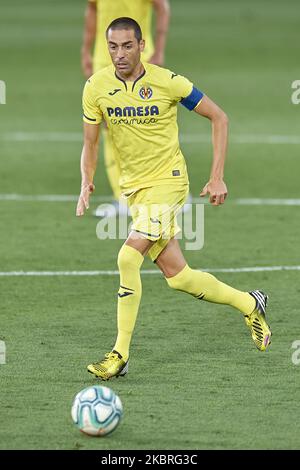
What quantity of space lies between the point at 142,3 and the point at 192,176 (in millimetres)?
3336

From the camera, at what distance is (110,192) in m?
15.8

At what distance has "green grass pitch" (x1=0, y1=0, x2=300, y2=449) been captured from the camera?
305 inches

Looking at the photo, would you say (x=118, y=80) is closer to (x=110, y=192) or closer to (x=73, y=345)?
(x=73, y=345)

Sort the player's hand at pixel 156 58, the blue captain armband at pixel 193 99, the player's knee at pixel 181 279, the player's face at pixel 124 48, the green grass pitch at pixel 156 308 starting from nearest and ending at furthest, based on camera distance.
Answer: the green grass pitch at pixel 156 308 < the player's face at pixel 124 48 < the blue captain armband at pixel 193 99 < the player's knee at pixel 181 279 < the player's hand at pixel 156 58

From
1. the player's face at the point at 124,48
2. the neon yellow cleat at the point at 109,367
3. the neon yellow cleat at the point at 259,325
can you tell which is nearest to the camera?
the neon yellow cleat at the point at 109,367

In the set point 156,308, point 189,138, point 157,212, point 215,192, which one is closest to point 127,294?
point 157,212

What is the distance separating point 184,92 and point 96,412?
2.56 metres

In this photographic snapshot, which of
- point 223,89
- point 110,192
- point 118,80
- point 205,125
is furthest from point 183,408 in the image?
point 223,89

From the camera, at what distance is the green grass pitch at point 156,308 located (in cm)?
773

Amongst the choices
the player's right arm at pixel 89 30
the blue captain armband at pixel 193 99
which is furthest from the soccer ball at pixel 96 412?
the player's right arm at pixel 89 30

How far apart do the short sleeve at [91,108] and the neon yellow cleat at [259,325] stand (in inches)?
68.1

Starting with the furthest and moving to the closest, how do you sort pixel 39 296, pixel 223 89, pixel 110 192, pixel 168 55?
pixel 168 55 < pixel 223 89 < pixel 110 192 < pixel 39 296

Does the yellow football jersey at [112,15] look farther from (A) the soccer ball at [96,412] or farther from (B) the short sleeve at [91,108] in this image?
(A) the soccer ball at [96,412]

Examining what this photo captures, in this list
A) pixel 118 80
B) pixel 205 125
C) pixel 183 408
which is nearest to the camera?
pixel 183 408
